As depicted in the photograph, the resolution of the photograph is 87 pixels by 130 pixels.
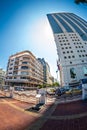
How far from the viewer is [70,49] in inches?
2243

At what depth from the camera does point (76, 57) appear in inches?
2149

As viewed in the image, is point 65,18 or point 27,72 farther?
point 65,18

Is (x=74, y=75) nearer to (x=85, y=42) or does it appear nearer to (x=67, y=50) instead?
(x=67, y=50)

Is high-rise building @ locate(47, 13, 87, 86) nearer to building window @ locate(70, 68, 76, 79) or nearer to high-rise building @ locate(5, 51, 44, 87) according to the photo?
building window @ locate(70, 68, 76, 79)

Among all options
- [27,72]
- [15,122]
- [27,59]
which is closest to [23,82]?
[27,72]

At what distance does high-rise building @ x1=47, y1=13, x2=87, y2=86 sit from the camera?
167 feet

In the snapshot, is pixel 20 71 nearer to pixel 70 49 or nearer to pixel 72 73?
pixel 72 73

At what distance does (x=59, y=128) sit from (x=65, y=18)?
76.0 metres

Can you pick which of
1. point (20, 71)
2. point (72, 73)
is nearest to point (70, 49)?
point (72, 73)

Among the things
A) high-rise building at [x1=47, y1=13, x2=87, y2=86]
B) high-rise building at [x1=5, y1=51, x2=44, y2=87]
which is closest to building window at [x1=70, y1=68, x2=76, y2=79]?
high-rise building at [x1=47, y1=13, x2=87, y2=86]

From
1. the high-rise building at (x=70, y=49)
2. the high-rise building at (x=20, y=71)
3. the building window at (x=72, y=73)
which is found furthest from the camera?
the high-rise building at (x=20, y=71)

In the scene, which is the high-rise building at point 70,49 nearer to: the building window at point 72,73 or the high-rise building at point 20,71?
the building window at point 72,73

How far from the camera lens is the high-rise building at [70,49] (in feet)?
167

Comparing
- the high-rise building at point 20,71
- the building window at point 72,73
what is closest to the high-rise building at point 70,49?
the building window at point 72,73
